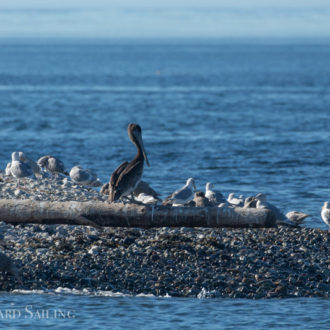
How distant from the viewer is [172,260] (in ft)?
42.4

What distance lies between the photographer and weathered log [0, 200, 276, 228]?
45.6ft

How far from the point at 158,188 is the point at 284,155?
8929mm

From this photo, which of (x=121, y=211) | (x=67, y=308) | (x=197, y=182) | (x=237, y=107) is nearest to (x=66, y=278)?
(x=67, y=308)

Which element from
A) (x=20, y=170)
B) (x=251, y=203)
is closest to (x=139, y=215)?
(x=251, y=203)

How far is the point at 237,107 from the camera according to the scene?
53906 millimetres

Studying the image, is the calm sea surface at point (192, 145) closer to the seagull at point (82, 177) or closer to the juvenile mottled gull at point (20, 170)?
the seagull at point (82, 177)

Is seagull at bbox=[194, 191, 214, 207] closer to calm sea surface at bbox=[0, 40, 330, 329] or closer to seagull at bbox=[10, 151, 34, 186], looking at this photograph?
calm sea surface at bbox=[0, 40, 330, 329]

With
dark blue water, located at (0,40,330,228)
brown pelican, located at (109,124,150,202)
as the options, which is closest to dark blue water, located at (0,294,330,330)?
brown pelican, located at (109,124,150,202)

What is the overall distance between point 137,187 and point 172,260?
6547 millimetres

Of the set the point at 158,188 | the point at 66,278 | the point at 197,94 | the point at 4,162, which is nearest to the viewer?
the point at 66,278

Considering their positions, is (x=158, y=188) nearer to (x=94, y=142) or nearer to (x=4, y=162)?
(x=4, y=162)

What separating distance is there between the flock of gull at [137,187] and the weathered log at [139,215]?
0.52 meters

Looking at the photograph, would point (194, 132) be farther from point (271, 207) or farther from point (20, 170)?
point (271, 207)

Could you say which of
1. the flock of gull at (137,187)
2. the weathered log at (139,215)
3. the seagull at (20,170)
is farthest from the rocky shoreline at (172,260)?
the seagull at (20,170)
